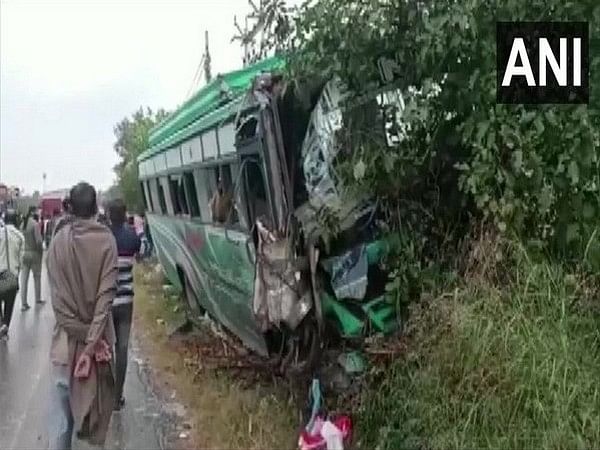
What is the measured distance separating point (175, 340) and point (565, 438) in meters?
7.79

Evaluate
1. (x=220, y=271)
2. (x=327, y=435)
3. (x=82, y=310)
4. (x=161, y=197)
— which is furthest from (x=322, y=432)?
(x=161, y=197)

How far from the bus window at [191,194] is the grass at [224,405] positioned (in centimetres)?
152

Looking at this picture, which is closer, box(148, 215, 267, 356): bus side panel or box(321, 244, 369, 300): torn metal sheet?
box(321, 244, 369, 300): torn metal sheet

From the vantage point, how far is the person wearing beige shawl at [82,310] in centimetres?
622

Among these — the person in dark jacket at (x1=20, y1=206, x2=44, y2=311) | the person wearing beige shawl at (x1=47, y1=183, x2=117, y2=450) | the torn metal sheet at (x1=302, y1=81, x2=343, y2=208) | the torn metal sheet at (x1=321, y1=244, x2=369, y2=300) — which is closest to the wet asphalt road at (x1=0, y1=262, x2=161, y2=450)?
the person wearing beige shawl at (x1=47, y1=183, x2=117, y2=450)

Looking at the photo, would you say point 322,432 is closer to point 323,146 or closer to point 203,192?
point 323,146

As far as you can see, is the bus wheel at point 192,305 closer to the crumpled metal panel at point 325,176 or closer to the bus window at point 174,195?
the bus window at point 174,195

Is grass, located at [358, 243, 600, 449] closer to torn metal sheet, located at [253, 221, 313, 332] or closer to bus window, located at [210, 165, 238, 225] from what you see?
torn metal sheet, located at [253, 221, 313, 332]

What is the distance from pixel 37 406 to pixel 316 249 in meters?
3.68

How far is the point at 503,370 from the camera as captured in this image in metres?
5.69

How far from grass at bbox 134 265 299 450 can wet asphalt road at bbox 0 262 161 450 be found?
0.29m

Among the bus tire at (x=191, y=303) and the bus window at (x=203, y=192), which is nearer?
the bus window at (x=203, y=192)
